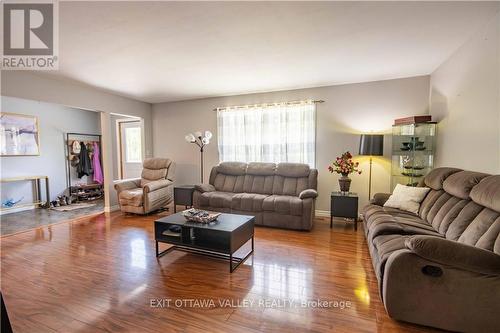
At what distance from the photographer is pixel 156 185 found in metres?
4.55

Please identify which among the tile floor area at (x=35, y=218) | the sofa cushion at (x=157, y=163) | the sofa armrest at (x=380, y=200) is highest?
the sofa cushion at (x=157, y=163)

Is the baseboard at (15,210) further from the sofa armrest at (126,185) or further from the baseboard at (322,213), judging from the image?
the baseboard at (322,213)

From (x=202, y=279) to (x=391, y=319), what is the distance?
1.58 metres

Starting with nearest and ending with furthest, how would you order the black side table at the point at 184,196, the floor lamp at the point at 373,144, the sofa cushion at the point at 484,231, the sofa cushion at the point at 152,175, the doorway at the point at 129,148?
the sofa cushion at the point at 484,231, the floor lamp at the point at 373,144, the black side table at the point at 184,196, the sofa cushion at the point at 152,175, the doorway at the point at 129,148

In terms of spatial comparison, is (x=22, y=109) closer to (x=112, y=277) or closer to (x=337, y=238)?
(x=112, y=277)

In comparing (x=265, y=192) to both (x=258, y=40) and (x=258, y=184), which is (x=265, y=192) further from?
(x=258, y=40)

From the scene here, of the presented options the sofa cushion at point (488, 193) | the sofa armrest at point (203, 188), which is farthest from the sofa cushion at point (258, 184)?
the sofa cushion at point (488, 193)

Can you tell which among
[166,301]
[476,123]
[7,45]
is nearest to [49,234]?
[7,45]

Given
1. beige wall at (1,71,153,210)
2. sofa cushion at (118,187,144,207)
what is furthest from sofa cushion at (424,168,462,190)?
beige wall at (1,71,153,210)

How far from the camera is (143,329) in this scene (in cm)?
158

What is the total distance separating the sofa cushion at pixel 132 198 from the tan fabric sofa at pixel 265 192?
1.03 meters

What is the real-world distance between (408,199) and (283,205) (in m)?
1.64

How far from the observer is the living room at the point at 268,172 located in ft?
5.53

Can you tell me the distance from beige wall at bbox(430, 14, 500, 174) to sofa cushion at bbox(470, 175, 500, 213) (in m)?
0.34
